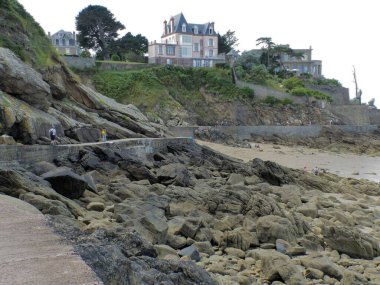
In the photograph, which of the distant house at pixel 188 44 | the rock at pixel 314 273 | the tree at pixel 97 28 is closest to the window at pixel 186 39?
the distant house at pixel 188 44

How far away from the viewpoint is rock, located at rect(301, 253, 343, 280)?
838 cm

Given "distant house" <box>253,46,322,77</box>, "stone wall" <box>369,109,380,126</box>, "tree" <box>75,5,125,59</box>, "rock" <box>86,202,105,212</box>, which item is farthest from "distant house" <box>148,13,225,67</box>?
"rock" <box>86,202,105,212</box>

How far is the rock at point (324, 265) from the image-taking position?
8.38 m

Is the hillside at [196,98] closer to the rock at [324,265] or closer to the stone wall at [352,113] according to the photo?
the stone wall at [352,113]

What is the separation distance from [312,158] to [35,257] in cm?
3117

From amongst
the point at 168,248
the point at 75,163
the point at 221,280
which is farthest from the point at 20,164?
the point at 221,280

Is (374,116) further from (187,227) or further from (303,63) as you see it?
(187,227)

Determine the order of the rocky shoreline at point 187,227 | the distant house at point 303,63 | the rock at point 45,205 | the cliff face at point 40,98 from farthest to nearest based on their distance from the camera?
1. the distant house at point 303,63
2. the cliff face at point 40,98
3. the rock at point 45,205
4. the rocky shoreline at point 187,227

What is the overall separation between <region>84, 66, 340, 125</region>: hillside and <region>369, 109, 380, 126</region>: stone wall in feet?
27.9

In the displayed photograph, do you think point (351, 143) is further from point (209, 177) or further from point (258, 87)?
point (209, 177)

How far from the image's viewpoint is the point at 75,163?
15.3 meters

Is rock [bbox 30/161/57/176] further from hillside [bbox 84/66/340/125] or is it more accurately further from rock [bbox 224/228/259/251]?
hillside [bbox 84/66/340/125]

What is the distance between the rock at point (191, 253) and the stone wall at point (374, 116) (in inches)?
2075

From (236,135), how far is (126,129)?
18.8 m
